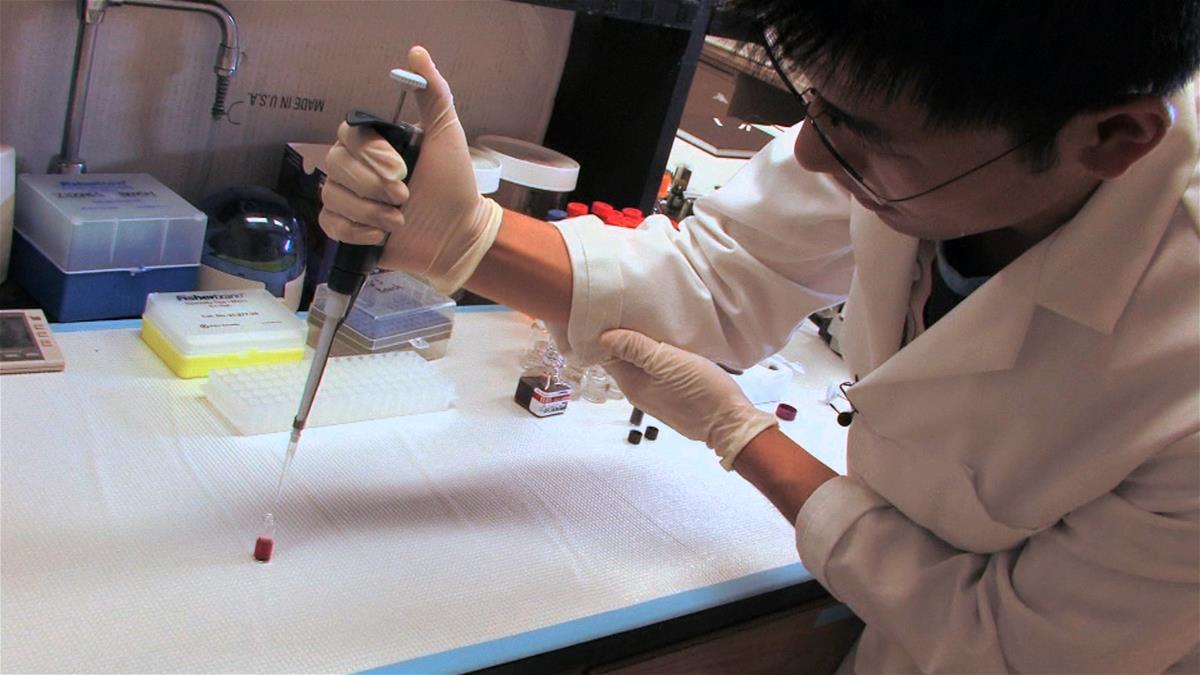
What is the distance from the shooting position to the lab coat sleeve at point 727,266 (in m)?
1.30

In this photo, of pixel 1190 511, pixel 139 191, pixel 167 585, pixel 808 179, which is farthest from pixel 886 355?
pixel 139 191

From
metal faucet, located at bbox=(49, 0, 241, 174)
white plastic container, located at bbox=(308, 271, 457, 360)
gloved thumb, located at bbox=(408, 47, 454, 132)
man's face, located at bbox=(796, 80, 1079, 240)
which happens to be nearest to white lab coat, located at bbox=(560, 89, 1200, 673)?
man's face, located at bbox=(796, 80, 1079, 240)

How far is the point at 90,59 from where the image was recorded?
1454 mm

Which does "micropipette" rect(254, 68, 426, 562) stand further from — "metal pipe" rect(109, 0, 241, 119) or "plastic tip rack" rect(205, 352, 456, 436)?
"metal pipe" rect(109, 0, 241, 119)

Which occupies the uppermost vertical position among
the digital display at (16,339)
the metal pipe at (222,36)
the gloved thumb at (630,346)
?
the metal pipe at (222,36)

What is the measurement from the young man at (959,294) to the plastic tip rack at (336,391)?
Result: 0.77ft

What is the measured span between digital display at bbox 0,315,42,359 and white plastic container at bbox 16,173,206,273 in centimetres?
10

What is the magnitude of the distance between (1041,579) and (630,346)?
0.54m

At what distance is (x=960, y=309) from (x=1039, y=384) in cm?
11

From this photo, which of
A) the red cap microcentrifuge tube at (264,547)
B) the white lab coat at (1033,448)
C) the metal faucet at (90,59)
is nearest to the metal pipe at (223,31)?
the metal faucet at (90,59)

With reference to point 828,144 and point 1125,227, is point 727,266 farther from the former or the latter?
point 1125,227

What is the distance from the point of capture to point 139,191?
1.49 metres

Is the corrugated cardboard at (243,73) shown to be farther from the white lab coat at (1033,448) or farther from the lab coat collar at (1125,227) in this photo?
the lab coat collar at (1125,227)

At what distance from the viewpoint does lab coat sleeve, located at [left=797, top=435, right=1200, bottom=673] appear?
36.9 inches
